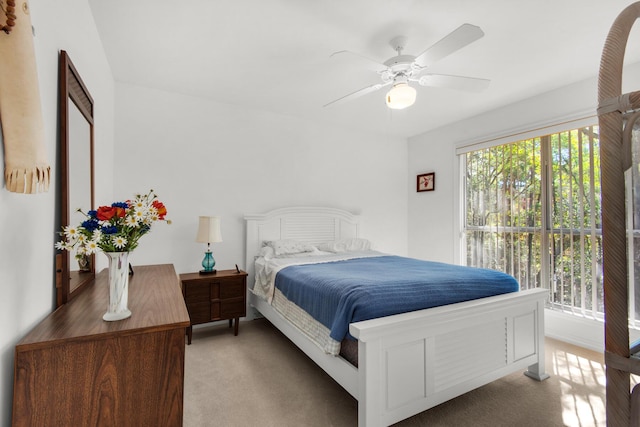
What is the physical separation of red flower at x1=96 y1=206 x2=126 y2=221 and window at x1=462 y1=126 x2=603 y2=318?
150 inches

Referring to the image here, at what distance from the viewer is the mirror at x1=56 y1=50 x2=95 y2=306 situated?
52.7 inches

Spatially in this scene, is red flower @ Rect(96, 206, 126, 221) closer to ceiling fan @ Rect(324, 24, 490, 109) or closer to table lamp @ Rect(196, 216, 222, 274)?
ceiling fan @ Rect(324, 24, 490, 109)

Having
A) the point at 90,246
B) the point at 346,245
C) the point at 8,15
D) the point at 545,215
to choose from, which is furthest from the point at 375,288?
the point at 545,215

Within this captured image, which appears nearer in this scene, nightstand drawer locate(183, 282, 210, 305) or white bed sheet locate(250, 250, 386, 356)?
white bed sheet locate(250, 250, 386, 356)

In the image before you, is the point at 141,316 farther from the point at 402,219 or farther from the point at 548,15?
the point at 402,219

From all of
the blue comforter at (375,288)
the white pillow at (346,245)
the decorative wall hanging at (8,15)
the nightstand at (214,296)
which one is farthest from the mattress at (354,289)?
the decorative wall hanging at (8,15)

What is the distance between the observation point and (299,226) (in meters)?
3.91

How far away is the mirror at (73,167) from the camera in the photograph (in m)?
1.34

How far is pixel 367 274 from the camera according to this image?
2.37 m

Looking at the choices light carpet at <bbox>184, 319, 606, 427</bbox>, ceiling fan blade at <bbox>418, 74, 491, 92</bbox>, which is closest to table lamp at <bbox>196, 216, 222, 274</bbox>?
light carpet at <bbox>184, 319, 606, 427</bbox>

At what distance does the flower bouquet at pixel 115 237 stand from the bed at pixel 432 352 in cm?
108

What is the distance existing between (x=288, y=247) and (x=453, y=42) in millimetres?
2492

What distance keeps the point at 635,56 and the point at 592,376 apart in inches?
104

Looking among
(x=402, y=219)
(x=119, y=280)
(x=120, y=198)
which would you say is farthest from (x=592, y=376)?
(x=120, y=198)
